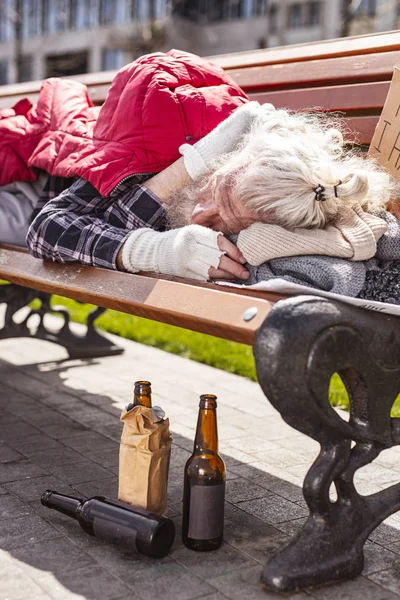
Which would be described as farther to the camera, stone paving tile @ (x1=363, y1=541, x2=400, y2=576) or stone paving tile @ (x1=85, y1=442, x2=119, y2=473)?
stone paving tile @ (x1=85, y1=442, x2=119, y2=473)

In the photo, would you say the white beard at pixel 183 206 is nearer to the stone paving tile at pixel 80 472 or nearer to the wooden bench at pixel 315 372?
the wooden bench at pixel 315 372

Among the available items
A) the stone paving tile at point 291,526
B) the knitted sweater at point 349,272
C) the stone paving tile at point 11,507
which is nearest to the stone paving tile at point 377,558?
the stone paving tile at point 291,526

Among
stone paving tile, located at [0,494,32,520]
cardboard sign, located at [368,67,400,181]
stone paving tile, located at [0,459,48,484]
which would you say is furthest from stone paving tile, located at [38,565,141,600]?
cardboard sign, located at [368,67,400,181]

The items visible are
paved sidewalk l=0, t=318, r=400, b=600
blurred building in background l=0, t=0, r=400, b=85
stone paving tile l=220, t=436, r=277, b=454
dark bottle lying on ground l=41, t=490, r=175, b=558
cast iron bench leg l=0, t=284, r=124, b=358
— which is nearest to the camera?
paved sidewalk l=0, t=318, r=400, b=600

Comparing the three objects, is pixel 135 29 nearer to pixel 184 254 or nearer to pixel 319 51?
pixel 319 51

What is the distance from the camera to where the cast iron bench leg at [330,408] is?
2.34 meters

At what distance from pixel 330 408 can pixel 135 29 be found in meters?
30.1

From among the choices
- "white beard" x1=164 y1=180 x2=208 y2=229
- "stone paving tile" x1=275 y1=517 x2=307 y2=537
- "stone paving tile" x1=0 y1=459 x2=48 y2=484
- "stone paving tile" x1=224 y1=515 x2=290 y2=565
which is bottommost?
"stone paving tile" x1=0 y1=459 x2=48 y2=484

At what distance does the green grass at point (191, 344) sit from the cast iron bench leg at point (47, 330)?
18.3 inches

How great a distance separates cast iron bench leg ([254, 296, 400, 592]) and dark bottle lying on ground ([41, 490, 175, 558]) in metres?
0.36

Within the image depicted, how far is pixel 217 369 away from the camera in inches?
222

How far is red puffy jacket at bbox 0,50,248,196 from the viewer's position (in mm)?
3350

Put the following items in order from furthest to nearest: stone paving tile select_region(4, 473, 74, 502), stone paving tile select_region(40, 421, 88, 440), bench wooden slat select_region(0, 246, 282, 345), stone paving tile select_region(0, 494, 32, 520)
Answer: stone paving tile select_region(40, 421, 88, 440) < stone paving tile select_region(4, 473, 74, 502) < stone paving tile select_region(0, 494, 32, 520) < bench wooden slat select_region(0, 246, 282, 345)

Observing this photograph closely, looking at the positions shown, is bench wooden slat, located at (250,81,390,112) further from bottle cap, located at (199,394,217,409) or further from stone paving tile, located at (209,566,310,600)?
stone paving tile, located at (209,566,310,600)
